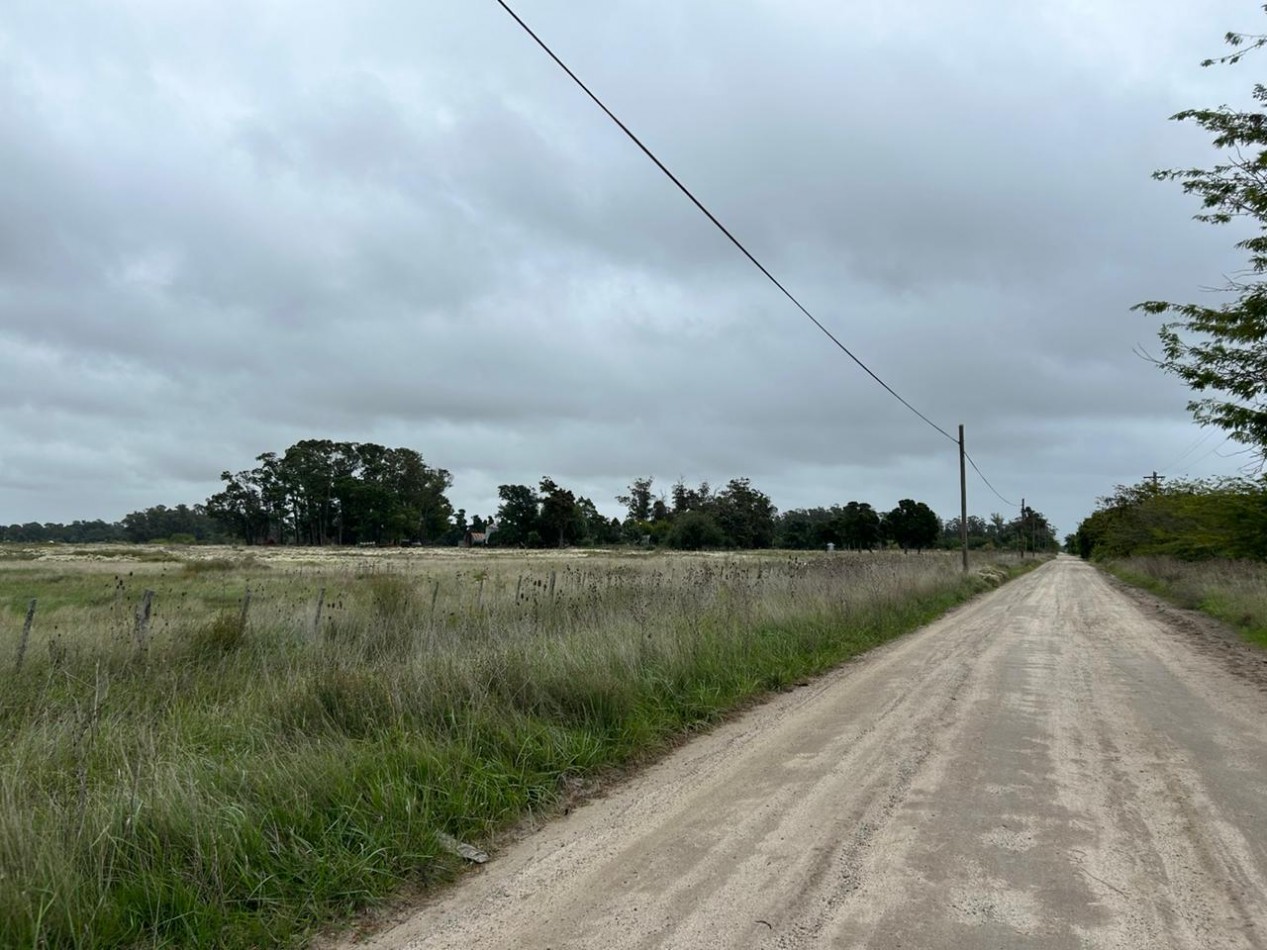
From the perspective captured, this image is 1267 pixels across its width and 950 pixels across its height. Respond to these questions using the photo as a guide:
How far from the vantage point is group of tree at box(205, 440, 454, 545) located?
411 ft

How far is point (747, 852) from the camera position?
15.4 ft

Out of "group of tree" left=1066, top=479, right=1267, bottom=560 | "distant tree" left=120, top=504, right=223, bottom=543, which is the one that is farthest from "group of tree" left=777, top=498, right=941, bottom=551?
"distant tree" left=120, top=504, right=223, bottom=543

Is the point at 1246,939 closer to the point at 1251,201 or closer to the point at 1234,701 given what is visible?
the point at 1234,701

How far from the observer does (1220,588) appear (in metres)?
24.1

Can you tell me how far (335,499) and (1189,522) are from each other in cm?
11787

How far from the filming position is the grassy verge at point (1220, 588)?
17.8 meters

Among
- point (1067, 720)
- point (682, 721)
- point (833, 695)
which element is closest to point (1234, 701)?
point (1067, 720)

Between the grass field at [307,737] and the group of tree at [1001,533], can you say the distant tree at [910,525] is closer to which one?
the group of tree at [1001,533]

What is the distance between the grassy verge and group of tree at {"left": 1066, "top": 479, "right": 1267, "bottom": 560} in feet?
2.51

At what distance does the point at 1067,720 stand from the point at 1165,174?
27.8ft

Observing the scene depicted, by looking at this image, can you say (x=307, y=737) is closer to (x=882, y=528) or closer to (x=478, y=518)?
(x=882, y=528)

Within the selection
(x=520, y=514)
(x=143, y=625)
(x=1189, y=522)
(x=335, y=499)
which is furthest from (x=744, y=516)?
(x=143, y=625)

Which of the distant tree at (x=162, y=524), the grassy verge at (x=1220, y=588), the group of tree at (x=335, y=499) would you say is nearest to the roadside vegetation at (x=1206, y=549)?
the grassy verge at (x=1220, y=588)

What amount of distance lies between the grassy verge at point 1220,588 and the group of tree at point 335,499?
10685 cm
